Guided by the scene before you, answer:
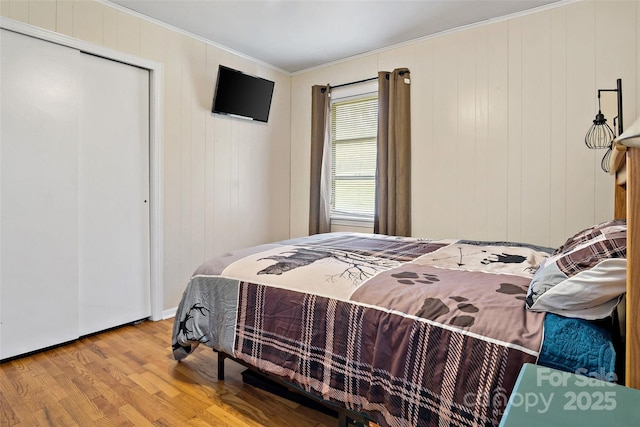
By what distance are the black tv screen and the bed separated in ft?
6.44

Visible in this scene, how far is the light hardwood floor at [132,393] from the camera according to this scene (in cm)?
176

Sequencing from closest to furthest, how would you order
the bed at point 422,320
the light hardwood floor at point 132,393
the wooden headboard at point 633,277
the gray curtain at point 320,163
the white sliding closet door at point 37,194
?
1. the wooden headboard at point 633,277
2. the bed at point 422,320
3. the light hardwood floor at point 132,393
4. the white sliding closet door at point 37,194
5. the gray curtain at point 320,163

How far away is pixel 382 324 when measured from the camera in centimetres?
139

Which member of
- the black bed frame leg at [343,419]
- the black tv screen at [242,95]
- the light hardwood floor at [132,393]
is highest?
the black tv screen at [242,95]

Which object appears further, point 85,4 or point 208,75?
point 208,75

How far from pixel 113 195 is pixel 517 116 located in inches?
129

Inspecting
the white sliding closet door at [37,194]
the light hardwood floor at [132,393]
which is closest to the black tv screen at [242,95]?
the white sliding closet door at [37,194]

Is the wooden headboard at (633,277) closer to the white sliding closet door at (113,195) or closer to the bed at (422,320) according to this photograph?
the bed at (422,320)

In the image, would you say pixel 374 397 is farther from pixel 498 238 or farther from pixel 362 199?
pixel 362 199

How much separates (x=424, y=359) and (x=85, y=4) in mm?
3176

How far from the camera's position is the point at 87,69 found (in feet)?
9.00

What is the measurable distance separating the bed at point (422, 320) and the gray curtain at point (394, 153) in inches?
51.7

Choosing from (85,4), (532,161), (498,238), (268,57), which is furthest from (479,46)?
(85,4)

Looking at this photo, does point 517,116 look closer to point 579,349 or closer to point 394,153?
point 394,153
